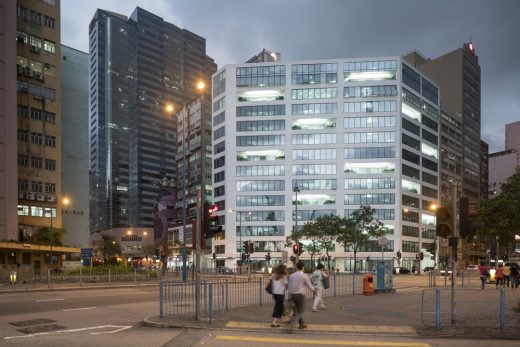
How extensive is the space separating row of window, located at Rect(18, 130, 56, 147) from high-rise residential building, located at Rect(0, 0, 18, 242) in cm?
673

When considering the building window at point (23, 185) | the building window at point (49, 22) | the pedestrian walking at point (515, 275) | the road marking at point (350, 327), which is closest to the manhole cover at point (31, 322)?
the road marking at point (350, 327)

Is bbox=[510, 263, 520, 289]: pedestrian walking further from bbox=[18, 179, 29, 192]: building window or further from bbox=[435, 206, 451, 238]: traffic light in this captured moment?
bbox=[18, 179, 29, 192]: building window

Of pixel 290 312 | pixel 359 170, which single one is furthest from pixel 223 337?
pixel 359 170

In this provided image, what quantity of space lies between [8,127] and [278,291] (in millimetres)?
58268

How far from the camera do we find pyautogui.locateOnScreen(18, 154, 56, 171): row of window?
68344 mm

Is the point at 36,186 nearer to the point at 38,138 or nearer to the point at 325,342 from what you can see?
the point at 38,138

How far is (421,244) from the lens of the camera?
102000mm

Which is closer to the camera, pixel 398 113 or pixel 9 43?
pixel 9 43

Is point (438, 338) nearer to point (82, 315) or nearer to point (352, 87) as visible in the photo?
point (82, 315)

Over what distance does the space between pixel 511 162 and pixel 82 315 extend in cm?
19623

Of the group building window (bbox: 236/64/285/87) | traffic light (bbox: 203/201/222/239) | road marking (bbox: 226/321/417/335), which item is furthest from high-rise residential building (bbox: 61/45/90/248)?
road marking (bbox: 226/321/417/335)

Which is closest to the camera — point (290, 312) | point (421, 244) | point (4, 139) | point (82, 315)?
point (290, 312)

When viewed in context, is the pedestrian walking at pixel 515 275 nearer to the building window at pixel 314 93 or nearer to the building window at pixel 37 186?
the building window at pixel 37 186

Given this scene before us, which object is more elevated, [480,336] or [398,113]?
[398,113]
